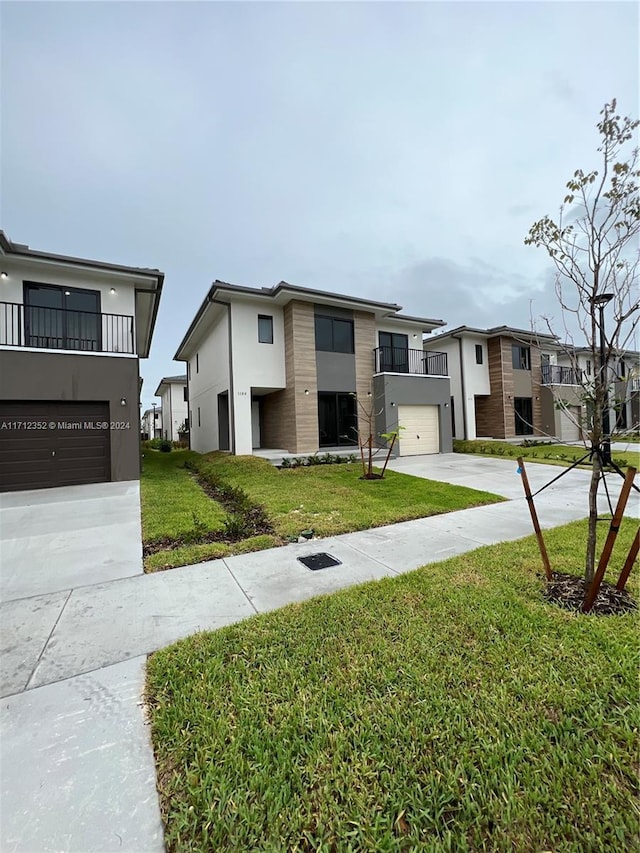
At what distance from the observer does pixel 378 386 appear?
14.8 m

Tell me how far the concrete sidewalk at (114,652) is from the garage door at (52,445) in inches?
285

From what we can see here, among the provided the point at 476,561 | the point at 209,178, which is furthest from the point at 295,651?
the point at 209,178

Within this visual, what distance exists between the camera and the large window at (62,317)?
998cm

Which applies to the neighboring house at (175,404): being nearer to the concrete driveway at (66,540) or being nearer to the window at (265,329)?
the window at (265,329)

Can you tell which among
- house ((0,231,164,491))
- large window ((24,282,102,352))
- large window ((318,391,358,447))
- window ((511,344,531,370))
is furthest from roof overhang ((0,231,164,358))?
window ((511,344,531,370))

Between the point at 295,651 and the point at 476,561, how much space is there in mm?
2428

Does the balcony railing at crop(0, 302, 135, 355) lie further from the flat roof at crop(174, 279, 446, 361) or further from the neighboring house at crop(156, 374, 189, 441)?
the neighboring house at crop(156, 374, 189, 441)

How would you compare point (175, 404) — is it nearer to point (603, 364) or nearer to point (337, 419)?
point (337, 419)

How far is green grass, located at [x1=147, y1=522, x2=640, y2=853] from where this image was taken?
1.45m

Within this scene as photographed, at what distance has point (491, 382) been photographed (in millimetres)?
20328

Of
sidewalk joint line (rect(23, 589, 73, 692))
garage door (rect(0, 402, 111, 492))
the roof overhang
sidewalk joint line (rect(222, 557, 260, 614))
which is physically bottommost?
sidewalk joint line (rect(23, 589, 73, 692))

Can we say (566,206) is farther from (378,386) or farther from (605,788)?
(378,386)

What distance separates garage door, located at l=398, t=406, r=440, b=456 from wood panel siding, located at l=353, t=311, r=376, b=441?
4.85ft

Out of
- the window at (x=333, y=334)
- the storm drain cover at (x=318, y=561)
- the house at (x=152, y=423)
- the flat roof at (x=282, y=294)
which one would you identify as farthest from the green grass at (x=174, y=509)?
the house at (x=152, y=423)
